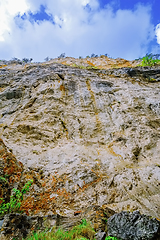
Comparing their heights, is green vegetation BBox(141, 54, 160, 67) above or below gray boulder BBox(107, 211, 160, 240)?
above

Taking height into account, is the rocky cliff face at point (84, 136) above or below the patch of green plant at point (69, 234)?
above

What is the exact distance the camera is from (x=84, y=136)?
9008 millimetres

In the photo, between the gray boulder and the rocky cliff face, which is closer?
the gray boulder

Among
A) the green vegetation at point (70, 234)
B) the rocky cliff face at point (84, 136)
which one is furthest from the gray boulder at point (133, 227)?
the rocky cliff face at point (84, 136)

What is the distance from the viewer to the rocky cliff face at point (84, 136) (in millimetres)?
5285

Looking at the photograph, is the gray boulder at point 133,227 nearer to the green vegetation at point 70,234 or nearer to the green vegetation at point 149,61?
the green vegetation at point 70,234

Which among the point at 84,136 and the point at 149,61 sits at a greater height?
the point at 149,61

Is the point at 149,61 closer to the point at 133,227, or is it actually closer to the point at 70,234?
the point at 133,227

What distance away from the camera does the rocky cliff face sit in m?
5.29

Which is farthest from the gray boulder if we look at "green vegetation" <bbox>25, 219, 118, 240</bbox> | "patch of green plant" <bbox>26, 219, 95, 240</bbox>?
"patch of green plant" <bbox>26, 219, 95, 240</bbox>

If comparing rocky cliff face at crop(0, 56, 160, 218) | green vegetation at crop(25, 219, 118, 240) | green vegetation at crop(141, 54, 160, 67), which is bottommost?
green vegetation at crop(25, 219, 118, 240)

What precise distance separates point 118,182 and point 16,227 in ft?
12.4

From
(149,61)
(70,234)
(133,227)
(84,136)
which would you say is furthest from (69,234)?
(149,61)

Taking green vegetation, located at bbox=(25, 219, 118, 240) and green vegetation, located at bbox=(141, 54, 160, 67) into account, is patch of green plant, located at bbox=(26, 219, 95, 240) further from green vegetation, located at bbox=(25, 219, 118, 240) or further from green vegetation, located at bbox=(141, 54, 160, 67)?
green vegetation, located at bbox=(141, 54, 160, 67)
